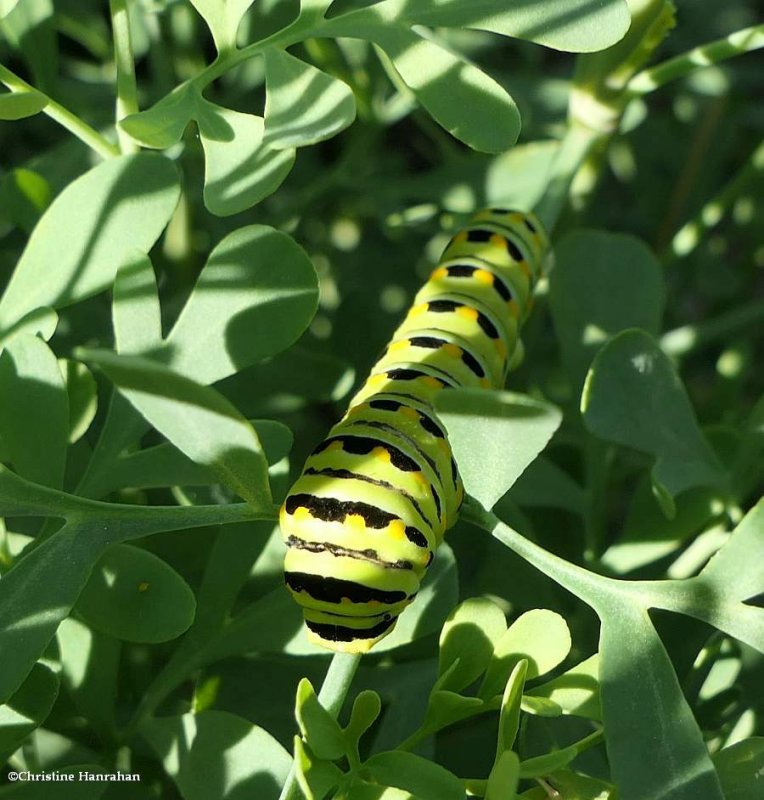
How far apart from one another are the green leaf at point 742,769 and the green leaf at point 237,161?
426 millimetres

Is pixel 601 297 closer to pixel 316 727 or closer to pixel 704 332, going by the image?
pixel 704 332

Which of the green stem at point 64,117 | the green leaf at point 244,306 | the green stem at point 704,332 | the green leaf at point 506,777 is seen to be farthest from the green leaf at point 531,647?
the green stem at point 704,332

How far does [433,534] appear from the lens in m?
0.76

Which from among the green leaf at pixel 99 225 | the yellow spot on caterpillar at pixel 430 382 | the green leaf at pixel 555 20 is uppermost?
the green leaf at pixel 555 20

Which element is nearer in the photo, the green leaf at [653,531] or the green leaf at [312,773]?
the green leaf at [312,773]

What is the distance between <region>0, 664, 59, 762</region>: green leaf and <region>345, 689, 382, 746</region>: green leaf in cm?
19

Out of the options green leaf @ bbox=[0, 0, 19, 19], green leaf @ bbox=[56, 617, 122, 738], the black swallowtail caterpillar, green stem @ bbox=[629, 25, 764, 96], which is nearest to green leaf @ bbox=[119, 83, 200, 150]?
green leaf @ bbox=[0, 0, 19, 19]

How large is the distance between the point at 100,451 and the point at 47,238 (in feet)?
0.48

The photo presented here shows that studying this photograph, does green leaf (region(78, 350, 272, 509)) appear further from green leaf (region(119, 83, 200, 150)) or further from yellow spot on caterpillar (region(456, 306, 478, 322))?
yellow spot on caterpillar (region(456, 306, 478, 322))

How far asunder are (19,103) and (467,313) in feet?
1.44

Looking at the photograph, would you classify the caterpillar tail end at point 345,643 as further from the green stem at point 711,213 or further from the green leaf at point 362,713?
the green stem at point 711,213

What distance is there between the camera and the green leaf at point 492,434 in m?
0.61

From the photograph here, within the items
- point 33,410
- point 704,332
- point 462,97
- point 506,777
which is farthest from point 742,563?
point 704,332

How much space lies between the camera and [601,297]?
A: 102 cm
